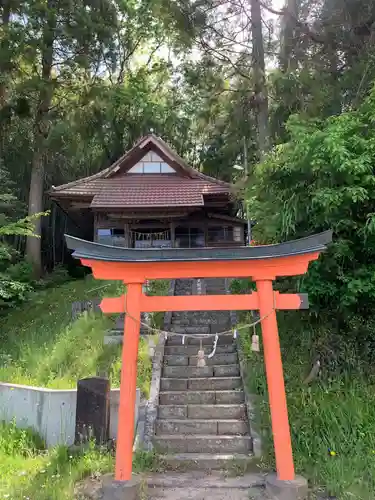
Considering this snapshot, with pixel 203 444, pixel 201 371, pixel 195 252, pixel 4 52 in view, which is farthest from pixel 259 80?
pixel 203 444

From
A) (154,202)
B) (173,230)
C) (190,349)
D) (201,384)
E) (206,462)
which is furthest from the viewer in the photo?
(173,230)

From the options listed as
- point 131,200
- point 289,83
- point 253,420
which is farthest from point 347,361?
point 131,200

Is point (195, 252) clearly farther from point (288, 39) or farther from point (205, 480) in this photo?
point (288, 39)

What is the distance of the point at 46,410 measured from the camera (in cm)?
708

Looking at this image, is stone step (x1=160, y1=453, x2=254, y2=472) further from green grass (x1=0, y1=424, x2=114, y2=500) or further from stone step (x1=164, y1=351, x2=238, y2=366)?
stone step (x1=164, y1=351, x2=238, y2=366)

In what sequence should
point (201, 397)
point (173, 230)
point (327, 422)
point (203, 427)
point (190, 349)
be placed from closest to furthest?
1. point (327, 422)
2. point (203, 427)
3. point (201, 397)
4. point (190, 349)
5. point (173, 230)

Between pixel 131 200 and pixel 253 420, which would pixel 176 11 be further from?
pixel 253 420

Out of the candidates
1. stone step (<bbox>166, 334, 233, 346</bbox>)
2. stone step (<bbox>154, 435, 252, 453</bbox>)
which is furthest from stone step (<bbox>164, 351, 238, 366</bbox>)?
stone step (<bbox>154, 435, 252, 453</bbox>)

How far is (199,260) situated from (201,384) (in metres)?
3.22

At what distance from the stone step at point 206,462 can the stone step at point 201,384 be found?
1573mm

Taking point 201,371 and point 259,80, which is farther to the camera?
point 259,80

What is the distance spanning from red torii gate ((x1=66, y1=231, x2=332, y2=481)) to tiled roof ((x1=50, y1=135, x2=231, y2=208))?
9468mm

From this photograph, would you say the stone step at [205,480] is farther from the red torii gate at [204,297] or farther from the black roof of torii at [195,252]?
the black roof of torii at [195,252]

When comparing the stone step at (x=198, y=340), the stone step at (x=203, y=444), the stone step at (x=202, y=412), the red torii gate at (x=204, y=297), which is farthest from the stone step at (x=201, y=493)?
the stone step at (x=198, y=340)
